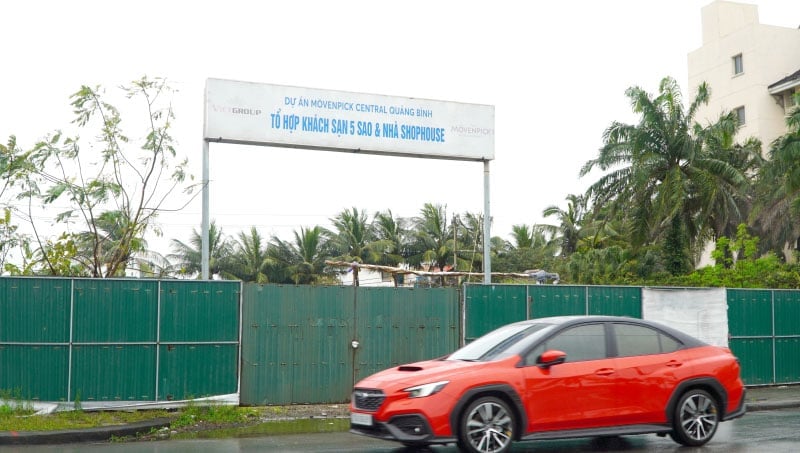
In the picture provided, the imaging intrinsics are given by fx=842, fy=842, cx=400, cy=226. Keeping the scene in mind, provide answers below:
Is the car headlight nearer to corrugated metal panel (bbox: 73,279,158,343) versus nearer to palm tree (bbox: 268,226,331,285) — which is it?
corrugated metal panel (bbox: 73,279,158,343)

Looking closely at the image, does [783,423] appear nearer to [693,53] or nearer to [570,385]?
[570,385]

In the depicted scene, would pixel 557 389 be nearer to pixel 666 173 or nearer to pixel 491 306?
pixel 491 306

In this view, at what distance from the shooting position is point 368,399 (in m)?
8.62

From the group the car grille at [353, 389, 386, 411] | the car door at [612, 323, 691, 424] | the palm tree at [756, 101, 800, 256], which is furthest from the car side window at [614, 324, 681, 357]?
the palm tree at [756, 101, 800, 256]

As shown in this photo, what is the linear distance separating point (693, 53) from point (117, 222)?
41154 millimetres

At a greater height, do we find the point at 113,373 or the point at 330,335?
the point at 330,335

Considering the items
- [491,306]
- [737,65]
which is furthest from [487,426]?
[737,65]

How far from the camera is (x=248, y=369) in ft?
43.8

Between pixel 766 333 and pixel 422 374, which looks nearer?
pixel 422 374

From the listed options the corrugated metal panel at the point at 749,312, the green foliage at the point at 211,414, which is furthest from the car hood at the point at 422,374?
the corrugated metal panel at the point at 749,312

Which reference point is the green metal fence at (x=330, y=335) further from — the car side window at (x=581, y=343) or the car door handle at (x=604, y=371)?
the car door handle at (x=604, y=371)

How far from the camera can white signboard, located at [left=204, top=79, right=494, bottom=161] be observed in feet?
47.8

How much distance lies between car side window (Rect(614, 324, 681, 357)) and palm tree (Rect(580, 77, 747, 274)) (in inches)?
827

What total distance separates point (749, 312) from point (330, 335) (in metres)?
8.69
